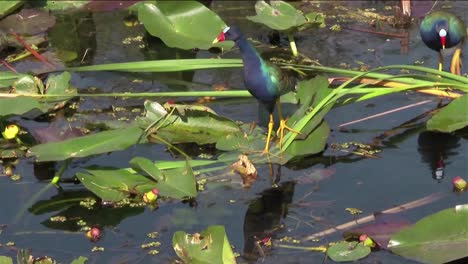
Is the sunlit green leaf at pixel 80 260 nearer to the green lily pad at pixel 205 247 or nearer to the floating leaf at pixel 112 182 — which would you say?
the green lily pad at pixel 205 247

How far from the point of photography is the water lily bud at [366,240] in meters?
3.19

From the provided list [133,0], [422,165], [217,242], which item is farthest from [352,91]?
[133,0]

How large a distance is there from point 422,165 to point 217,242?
1.18 metres

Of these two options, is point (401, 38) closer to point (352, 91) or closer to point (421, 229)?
point (352, 91)

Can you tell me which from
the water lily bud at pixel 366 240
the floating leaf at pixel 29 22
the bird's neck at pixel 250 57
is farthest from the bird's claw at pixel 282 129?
the floating leaf at pixel 29 22

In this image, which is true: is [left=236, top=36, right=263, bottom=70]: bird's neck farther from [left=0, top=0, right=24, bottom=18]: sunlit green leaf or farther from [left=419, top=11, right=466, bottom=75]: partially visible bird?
[left=0, top=0, right=24, bottom=18]: sunlit green leaf

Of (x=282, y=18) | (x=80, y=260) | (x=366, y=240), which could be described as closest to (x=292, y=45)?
(x=282, y=18)

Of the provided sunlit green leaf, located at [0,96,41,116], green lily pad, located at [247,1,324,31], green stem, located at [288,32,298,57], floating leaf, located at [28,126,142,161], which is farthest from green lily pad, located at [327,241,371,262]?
green stem, located at [288,32,298,57]

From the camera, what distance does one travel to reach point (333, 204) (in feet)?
11.6

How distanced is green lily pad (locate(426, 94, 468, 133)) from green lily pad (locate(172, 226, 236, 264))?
1.27 meters

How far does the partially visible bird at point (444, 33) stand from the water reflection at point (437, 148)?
19.1 inches

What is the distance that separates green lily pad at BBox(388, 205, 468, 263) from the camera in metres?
3.03

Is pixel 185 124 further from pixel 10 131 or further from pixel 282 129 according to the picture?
pixel 10 131

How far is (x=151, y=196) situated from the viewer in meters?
3.54
